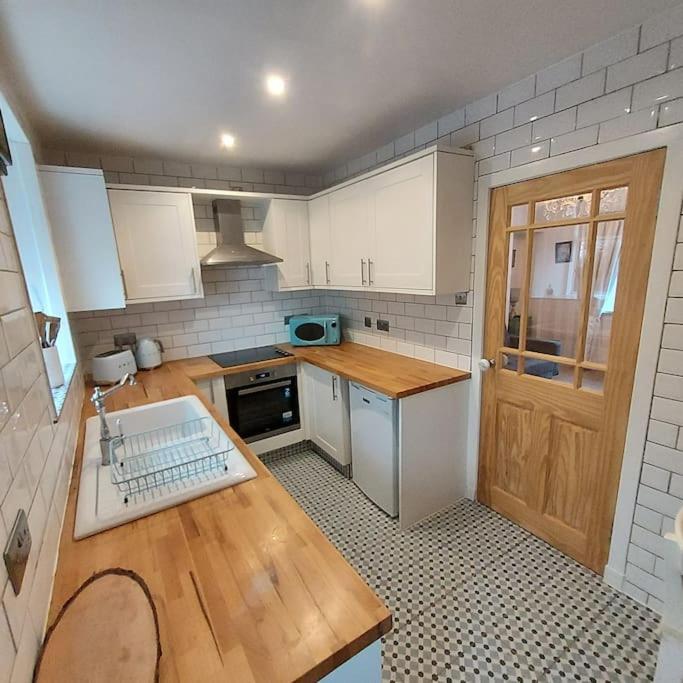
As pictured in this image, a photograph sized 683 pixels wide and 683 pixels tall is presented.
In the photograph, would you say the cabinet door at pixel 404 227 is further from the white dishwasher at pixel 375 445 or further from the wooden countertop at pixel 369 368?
the white dishwasher at pixel 375 445

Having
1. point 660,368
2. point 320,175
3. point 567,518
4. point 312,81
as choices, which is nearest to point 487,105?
point 312,81

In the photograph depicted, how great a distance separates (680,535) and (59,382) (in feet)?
6.98

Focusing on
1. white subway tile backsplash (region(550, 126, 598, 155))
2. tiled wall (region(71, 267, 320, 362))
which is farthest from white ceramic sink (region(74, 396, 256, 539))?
white subway tile backsplash (region(550, 126, 598, 155))

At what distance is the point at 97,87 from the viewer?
59.2 inches

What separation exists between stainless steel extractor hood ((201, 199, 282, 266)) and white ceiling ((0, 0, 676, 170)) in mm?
648

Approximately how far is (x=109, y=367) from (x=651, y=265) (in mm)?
2862

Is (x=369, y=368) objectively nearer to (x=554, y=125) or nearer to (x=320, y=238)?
(x=320, y=238)

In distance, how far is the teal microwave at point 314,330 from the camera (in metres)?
2.99

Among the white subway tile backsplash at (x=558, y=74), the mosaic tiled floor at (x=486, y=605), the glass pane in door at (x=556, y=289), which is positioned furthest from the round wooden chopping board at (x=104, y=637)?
the white subway tile backsplash at (x=558, y=74)

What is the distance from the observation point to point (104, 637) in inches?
25.7

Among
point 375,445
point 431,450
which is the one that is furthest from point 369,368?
point 431,450

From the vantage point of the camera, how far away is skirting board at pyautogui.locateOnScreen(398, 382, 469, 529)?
196 centimetres

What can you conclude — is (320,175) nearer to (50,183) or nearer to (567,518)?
(50,183)

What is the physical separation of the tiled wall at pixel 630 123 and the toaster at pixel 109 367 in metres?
2.45
